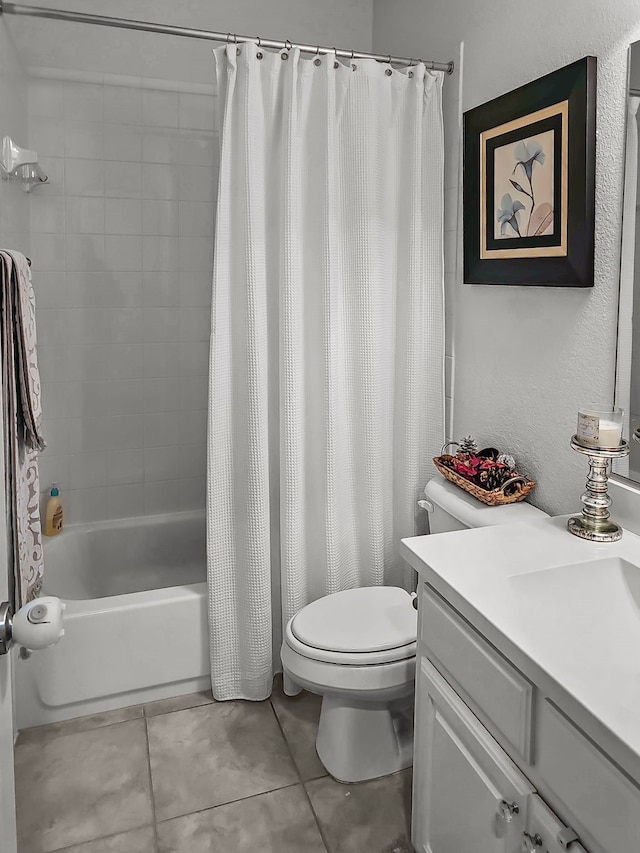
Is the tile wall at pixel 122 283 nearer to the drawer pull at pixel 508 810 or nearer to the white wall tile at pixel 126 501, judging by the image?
the white wall tile at pixel 126 501

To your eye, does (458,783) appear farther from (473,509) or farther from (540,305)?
(540,305)

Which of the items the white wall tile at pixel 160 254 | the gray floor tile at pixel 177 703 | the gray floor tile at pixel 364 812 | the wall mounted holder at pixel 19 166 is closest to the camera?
the gray floor tile at pixel 364 812

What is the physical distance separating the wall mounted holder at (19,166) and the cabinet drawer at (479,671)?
1.76m

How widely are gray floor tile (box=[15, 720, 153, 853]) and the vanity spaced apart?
2.59 ft

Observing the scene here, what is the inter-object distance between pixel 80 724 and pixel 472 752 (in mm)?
1382

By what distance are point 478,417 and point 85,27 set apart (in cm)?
206

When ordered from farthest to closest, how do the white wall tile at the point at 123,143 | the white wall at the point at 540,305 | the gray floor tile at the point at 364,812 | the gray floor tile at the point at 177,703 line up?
the white wall tile at the point at 123,143, the gray floor tile at the point at 177,703, the gray floor tile at the point at 364,812, the white wall at the point at 540,305

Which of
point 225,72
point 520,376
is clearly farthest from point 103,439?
point 520,376

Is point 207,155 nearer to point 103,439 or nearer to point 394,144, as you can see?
point 394,144

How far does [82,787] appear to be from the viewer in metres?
1.90

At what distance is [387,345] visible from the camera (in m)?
2.25

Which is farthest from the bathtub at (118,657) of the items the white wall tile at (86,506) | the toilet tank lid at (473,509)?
the toilet tank lid at (473,509)

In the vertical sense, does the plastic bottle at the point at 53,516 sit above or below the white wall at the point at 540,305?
below

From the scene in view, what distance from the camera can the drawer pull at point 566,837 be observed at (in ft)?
3.36
